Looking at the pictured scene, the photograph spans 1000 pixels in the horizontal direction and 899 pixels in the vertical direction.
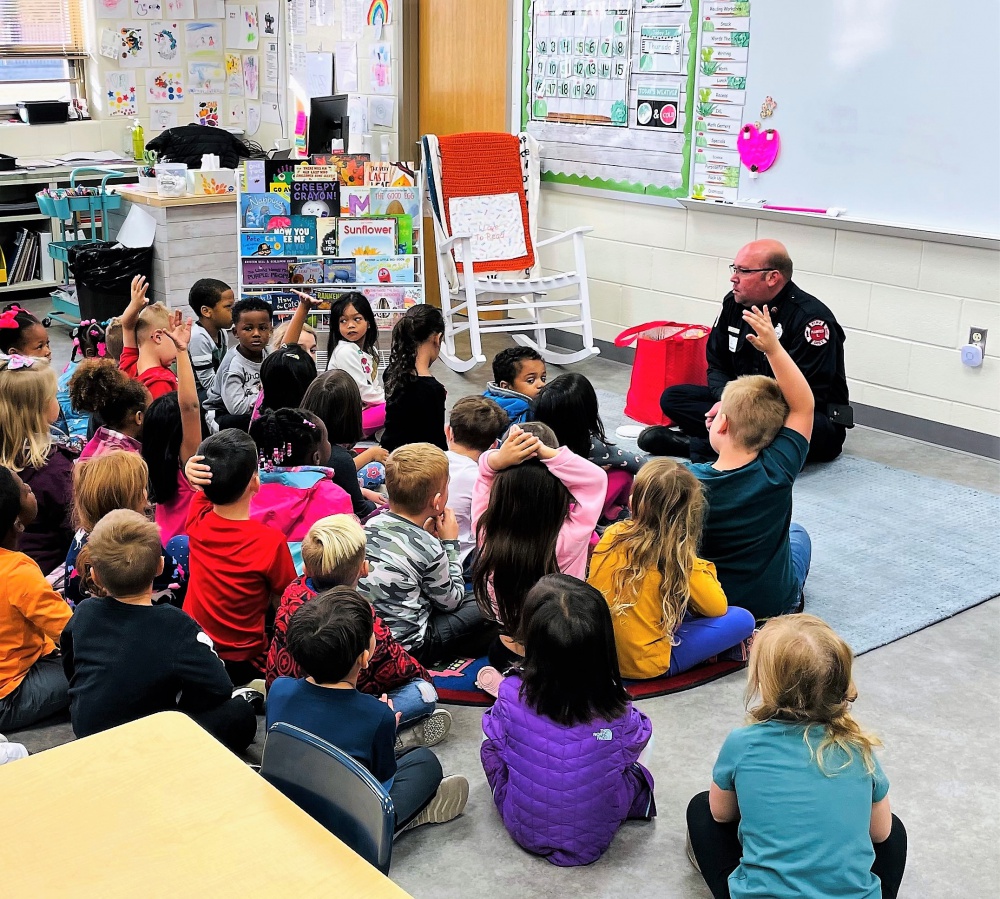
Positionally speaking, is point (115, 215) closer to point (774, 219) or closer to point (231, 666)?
point (774, 219)

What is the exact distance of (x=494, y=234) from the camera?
623cm

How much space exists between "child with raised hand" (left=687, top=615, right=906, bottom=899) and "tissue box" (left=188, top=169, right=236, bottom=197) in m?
5.24

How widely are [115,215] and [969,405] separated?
4949 millimetres

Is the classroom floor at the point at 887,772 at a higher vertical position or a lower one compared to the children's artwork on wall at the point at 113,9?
lower

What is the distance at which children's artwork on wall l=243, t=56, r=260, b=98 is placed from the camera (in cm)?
856

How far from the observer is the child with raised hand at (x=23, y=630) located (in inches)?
103

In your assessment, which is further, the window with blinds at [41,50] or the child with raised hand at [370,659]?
the window with blinds at [41,50]

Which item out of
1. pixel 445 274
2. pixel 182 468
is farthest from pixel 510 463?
pixel 445 274

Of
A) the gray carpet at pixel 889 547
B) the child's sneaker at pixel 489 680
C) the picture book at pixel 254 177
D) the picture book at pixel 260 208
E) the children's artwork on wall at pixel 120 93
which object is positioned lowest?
the gray carpet at pixel 889 547

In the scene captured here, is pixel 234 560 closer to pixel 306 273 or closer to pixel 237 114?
pixel 306 273

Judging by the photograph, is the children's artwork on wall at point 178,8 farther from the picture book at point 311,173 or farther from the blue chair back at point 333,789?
the blue chair back at point 333,789

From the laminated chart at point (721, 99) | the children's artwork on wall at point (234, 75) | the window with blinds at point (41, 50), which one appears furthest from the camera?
the children's artwork on wall at point (234, 75)

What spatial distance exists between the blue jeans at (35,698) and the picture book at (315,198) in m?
3.50

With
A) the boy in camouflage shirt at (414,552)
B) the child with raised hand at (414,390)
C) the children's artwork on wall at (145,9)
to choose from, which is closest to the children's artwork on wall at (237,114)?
the children's artwork on wall at (145,9)
